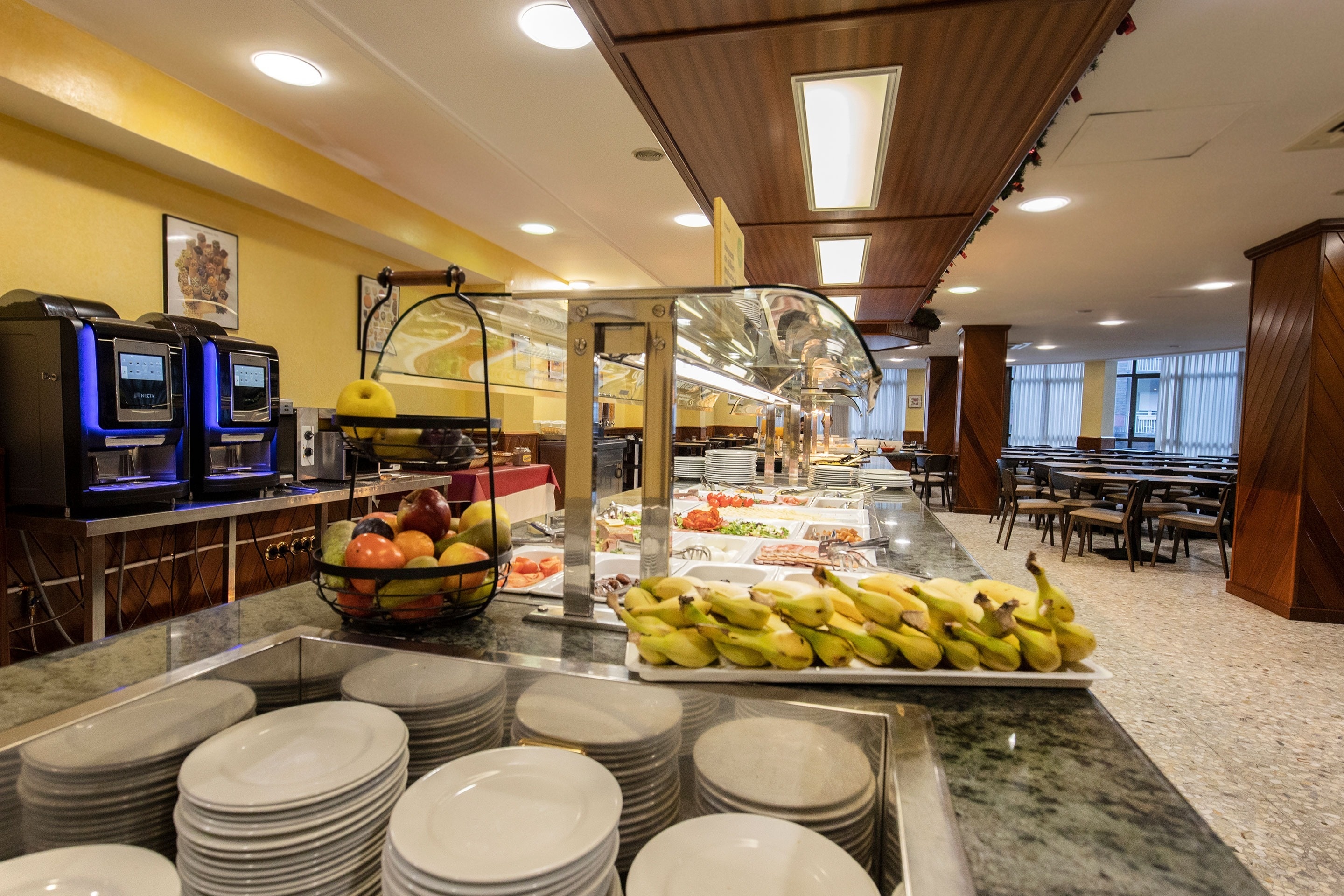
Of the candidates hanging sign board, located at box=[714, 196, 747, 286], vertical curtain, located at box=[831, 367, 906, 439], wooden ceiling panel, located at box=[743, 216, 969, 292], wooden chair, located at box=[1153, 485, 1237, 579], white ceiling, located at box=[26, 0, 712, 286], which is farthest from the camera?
vertical curtain, located at box=[831, 367, 906, 439]

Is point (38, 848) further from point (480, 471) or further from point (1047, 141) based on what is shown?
point (480, 471)

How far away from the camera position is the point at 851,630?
0.89m

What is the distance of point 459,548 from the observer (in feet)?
3.36

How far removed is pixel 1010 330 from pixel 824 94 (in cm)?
939

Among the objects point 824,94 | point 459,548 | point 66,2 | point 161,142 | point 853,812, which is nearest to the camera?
point 853,812

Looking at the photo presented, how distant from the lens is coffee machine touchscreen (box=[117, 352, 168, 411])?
248 centimetres

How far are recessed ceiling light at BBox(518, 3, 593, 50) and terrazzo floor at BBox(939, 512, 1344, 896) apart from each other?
377 cm

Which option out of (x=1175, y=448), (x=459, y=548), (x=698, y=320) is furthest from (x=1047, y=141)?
(x=1175, y=448)

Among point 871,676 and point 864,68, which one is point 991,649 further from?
point 864,68

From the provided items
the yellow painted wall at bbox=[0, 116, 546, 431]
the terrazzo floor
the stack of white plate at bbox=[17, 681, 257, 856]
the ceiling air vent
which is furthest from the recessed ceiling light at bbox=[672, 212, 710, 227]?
the stack of white plate at bbox=[17, 681, 257, 856]

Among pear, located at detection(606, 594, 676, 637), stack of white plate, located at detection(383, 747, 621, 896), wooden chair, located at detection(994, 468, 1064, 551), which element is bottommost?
wooden chair, located at detection(994, 468, 1064, 551)

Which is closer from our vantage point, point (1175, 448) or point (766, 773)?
point (766, 773)

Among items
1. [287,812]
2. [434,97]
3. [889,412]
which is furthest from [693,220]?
[889,412]

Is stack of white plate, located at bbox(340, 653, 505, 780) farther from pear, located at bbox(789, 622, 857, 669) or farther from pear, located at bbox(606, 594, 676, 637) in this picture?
pear, located at bbox(789, 622, 857, 669)
